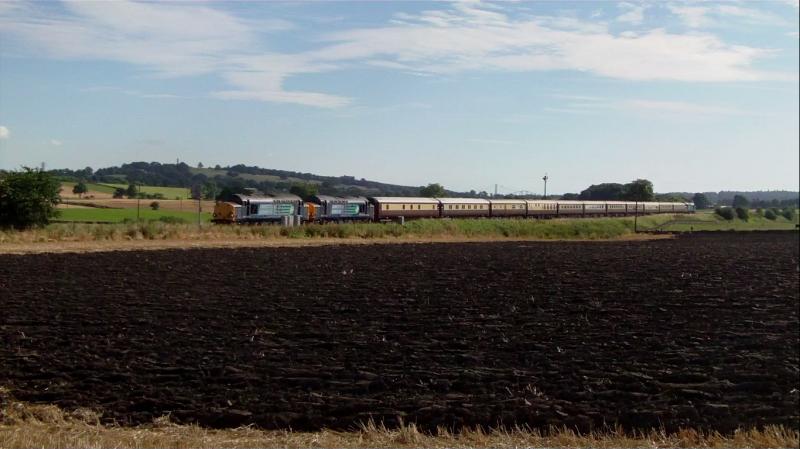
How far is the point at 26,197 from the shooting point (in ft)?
141

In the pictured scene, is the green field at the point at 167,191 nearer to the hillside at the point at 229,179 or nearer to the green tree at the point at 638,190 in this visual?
the hillside at the point at 229,179

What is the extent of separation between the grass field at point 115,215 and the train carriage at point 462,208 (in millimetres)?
20513

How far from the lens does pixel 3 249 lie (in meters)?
37.6

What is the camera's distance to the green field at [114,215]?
2088 inches

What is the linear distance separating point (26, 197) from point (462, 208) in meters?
37.5

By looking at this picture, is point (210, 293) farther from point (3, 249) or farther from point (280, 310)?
point (3, 249)

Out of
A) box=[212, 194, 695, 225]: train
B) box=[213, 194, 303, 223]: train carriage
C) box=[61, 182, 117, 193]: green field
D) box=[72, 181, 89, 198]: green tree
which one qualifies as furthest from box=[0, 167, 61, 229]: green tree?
box=[212, 194, 695, 225]: train

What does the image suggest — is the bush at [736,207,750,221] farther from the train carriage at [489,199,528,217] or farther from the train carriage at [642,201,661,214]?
the train carriage at [489,199,528,217]

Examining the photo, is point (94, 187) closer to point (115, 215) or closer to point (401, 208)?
point (115, 215)

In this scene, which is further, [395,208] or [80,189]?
[395,208]

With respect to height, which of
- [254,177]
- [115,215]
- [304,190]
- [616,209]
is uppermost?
[254,177]

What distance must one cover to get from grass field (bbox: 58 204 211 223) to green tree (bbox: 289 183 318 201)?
26.5 feet

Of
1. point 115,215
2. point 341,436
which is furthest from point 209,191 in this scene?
→ point 341,436

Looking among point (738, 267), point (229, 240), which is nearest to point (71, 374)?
point (738, 267)
